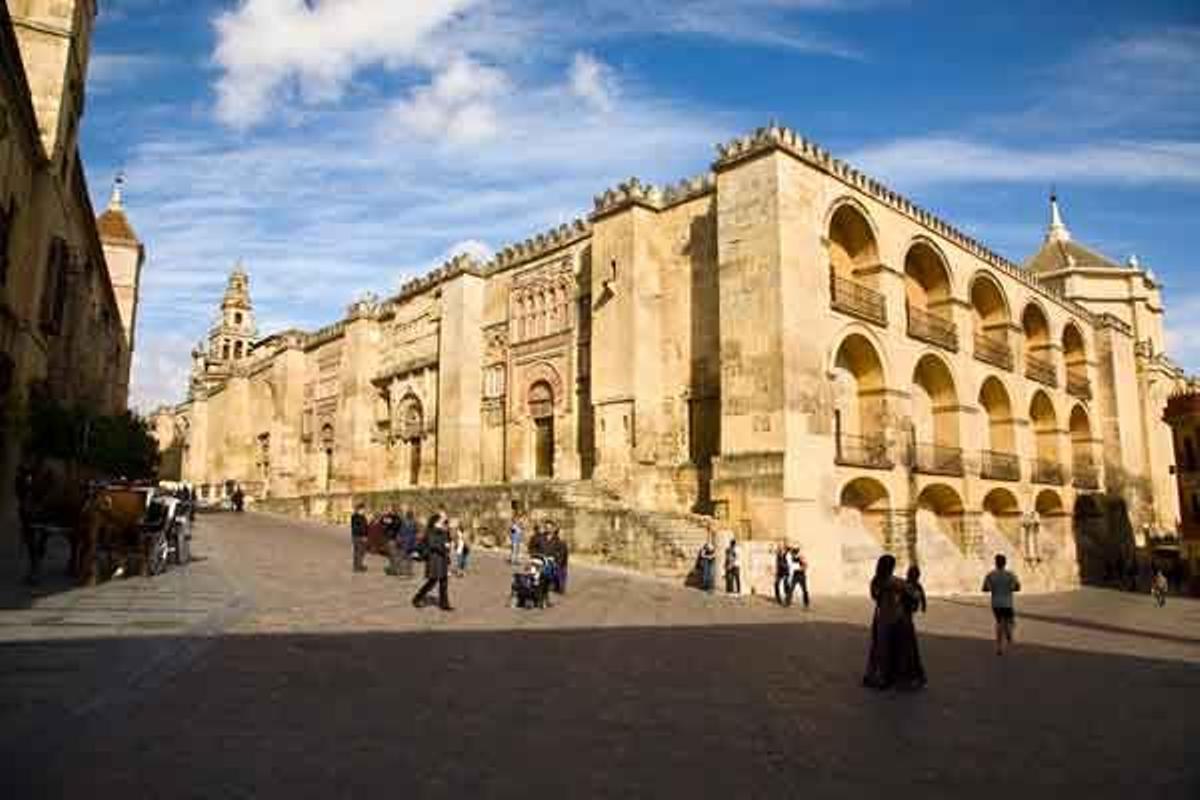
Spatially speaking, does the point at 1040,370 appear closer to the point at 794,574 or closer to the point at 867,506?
the point at 867,506

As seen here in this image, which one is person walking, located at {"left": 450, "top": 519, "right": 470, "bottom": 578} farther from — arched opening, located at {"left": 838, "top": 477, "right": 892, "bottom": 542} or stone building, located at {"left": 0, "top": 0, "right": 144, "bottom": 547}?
arched opening, located at {"left": 838, "top": 477, "right": 892, "bottom": 542}

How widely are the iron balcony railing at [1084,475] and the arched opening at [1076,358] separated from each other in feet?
9.50

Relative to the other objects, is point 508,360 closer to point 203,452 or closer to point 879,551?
point 879,551

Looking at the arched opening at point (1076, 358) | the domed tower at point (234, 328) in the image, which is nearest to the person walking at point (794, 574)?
the arched opening at point (1076, 358)

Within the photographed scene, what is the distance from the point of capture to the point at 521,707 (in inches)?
230

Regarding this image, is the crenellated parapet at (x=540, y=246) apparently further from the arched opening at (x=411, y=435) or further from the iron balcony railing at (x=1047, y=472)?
the iron balcony railing at (x=1047, y=472)

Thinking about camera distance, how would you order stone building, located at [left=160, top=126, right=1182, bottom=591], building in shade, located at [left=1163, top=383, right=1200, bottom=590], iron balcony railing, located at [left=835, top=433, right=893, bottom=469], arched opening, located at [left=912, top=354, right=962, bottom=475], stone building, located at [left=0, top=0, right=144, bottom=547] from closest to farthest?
stone building, located at [left=0, top=0, right=144, bottom=547]
stone building, located at [left=160, top=126, right=1182, bottom=591]
iron balcony railing, located at [left=835, top=433, right=893, bottom=469]
arched opening, located at [left=912, top=354, right=962, bottom=475]
building in shade, located at [left=1163, top=383, right=1200, bottom=590]

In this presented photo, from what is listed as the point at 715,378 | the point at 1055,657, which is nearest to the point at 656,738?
the point at 1055,657

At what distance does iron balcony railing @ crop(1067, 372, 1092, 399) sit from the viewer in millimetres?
32844

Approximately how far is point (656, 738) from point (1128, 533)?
36.4 metres

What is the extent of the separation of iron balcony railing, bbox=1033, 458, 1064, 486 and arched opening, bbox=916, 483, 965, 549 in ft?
19.8

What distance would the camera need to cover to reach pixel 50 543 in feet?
51.7

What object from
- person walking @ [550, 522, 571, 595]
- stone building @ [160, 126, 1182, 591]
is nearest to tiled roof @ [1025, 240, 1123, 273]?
stone building @ [160, 126, 1182, 591]

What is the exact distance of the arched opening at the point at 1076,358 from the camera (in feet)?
110
